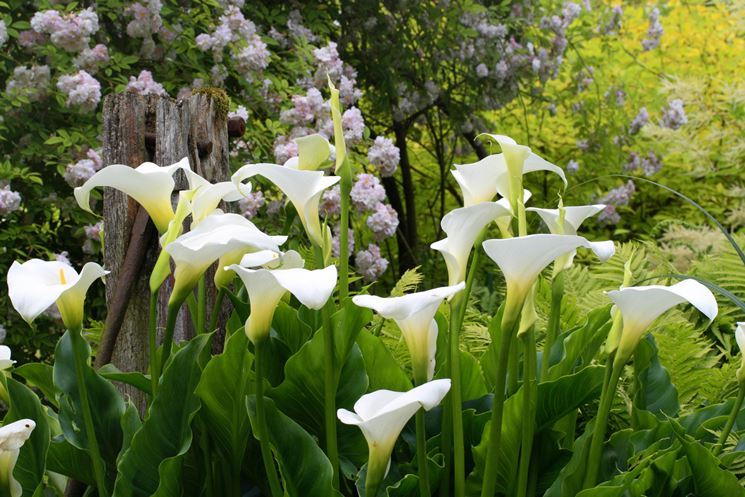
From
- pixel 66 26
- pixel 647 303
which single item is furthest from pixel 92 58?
pixel 647 303

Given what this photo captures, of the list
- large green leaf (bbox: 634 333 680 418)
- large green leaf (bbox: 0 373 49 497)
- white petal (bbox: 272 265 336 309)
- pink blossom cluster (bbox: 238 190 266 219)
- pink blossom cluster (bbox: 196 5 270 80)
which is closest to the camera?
white petal (bbox: 272 265 336 309)

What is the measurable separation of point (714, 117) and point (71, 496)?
11.7 ft

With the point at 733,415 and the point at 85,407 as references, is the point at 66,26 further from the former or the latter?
the point at 733,415

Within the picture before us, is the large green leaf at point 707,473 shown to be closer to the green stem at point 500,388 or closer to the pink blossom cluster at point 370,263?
the green stem at point 500,388

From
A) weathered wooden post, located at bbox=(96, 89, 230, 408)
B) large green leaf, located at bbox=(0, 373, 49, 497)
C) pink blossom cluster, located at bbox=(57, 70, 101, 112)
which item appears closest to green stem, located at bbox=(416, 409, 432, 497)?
large green leaf, located at bbox=(0, 373, 49, 497)

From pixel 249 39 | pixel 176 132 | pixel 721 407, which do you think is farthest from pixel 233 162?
pixel 721 407

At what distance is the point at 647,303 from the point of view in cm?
90

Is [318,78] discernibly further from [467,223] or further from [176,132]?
[467,223]

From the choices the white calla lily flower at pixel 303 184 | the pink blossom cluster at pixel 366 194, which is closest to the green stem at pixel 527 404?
the white calla lily flower at pixel 303 184

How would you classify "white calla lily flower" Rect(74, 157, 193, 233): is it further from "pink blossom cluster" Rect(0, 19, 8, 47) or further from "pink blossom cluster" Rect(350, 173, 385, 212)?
"pink blossom cluster" Rect(0, 19, 8, 47)

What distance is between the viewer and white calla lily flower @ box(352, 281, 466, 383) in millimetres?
828

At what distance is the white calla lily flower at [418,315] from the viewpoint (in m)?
0.83

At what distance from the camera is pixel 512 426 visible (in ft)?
3.56

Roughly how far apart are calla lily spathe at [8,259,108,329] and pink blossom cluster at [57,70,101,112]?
5.53 feet
